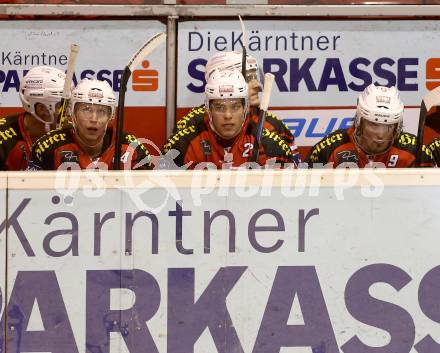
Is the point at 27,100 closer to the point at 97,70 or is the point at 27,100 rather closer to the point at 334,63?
the point at 97,70

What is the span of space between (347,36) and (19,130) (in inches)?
86.2

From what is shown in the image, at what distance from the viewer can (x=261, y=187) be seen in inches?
203

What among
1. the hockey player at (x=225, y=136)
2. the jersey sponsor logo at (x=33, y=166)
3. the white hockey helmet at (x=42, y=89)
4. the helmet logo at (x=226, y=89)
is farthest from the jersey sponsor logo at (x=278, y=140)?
the white hockey helmet at (x=42, y=89)

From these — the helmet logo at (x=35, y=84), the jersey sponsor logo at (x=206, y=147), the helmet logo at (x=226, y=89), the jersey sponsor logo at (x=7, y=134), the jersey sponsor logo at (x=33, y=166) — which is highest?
the helmet logo at (x=35, y=84)

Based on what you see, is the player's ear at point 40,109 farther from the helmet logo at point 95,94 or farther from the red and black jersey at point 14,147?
the helmet logo at point 95,94

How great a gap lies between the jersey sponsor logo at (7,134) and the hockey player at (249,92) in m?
0.97

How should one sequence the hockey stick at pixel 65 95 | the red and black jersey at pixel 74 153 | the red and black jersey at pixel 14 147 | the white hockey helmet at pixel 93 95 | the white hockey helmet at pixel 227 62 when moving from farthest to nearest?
the white hockey helmet at pixel 227 62 → the red and black jersey at pixel 14 147 → the hockey stick at pixel 65 95 → the white hockey helmet at pixel 93 95 → the red and black jersey at pixel 74 153

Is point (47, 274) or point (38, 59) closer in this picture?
point (47, 274)

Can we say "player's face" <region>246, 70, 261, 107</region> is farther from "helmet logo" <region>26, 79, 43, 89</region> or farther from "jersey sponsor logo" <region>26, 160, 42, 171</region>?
"jersey sponsor logo" <region>26, 160, 42, 171</region>

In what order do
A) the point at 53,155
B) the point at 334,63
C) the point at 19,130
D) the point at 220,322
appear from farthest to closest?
1. the point at 334,63
2. the point at 19,130
3. the point at 53,155
4. the point at 220,322

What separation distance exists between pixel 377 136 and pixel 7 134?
2184 mm

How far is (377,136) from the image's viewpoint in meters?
6.25

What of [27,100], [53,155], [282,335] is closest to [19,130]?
[27,100]

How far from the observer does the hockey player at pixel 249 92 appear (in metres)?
6.92
